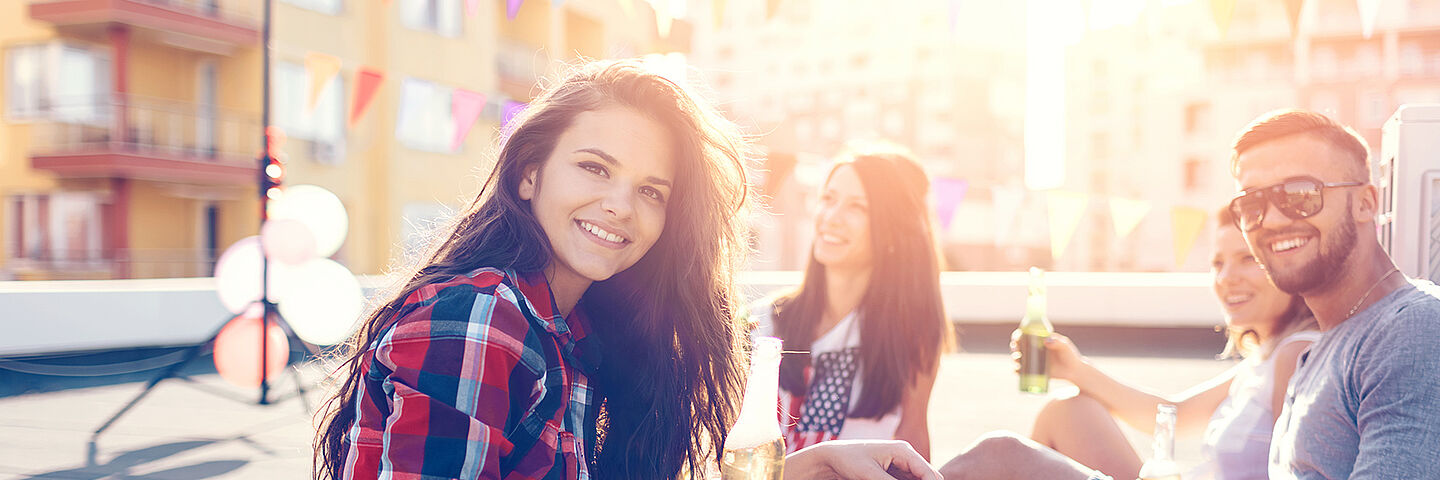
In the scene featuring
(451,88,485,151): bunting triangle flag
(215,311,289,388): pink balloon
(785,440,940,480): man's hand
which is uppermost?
(451,88,485,151): bunting triangle flag

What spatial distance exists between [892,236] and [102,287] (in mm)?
9136

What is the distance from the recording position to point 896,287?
313cm

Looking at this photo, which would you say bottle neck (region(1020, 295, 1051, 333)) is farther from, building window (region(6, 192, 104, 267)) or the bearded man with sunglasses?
building window (region(6, 192, 104, 267))

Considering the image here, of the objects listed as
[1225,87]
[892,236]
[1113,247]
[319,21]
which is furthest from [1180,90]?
[892,236]

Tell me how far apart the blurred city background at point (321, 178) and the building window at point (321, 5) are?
4 centimetres

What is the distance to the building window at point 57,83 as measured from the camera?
15.2 meters

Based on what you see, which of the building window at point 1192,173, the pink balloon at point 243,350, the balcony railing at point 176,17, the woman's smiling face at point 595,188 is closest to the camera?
the woman's smiling face at point 595,188

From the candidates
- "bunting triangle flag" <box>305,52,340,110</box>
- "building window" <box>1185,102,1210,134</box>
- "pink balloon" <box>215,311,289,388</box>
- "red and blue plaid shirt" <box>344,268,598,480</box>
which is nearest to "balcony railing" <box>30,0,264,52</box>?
"bunting triangle flag" <box>305,52,340,110</box>

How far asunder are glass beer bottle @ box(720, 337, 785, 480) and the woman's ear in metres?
0.57

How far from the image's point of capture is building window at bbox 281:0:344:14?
644 inches

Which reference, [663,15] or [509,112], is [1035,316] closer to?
[663,15]

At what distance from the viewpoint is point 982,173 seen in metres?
53.2

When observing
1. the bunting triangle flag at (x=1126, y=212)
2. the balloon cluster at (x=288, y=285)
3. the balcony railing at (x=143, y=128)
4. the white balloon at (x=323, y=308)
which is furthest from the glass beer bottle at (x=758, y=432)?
the balcony railing at (x=143, y=128)

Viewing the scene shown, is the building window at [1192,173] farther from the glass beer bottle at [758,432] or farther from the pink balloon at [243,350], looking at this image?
the glass beer bottle at [758,432]
